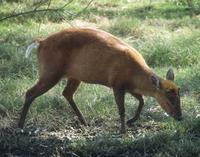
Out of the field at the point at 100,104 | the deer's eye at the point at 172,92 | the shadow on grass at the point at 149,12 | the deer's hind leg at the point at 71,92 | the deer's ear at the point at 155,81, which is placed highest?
the deer's ear at the point at 155,81

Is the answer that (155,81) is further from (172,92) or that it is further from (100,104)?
(100,104)

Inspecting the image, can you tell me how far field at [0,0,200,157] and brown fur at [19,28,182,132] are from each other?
1.06ft

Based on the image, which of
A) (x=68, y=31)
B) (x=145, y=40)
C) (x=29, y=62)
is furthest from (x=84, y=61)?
(x=145, y=40)

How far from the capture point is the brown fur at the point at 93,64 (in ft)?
25.0

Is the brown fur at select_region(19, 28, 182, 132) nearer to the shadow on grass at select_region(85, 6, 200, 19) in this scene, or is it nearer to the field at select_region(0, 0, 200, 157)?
the field at select_region(0, 0, 200, 157)

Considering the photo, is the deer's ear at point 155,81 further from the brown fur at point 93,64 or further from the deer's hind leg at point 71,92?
the deer's hind leg at point 71,92

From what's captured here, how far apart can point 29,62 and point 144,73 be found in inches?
115

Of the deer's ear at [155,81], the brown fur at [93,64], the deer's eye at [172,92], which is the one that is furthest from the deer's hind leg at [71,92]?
the deer's eye at [172,92]

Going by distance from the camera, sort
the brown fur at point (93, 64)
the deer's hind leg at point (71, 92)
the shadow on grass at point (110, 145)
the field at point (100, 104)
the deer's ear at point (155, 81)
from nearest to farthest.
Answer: the shadow on grass at point (110, 145) < the field at point (100, 104) < the deer's ear at point (155, 81) < the brown fur at point (93, 64) < the deer's hind leg at point (71, 92)

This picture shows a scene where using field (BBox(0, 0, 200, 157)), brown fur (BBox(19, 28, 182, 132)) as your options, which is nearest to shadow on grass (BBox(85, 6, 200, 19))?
field (BBox(0, 0, 200, 157))

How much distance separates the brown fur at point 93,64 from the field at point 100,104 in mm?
322

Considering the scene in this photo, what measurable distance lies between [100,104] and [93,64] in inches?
34.2

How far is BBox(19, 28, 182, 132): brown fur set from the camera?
7605 millimetres

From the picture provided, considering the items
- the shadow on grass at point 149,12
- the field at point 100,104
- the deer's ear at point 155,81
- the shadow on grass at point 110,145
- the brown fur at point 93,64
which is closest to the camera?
the shadow on grass at point 110,145
